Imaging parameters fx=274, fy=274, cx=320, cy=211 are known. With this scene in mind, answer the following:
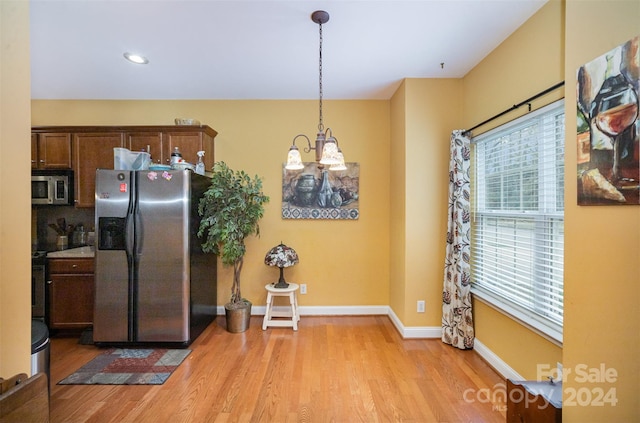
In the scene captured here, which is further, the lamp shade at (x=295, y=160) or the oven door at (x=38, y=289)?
the oven door at (x=38, y=289)

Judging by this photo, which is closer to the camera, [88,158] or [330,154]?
[330,154]

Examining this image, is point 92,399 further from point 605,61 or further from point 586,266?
point 605,61

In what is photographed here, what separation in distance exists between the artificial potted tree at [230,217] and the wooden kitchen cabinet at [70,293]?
1.28 metres

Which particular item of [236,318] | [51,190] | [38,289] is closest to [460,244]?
[236,318]

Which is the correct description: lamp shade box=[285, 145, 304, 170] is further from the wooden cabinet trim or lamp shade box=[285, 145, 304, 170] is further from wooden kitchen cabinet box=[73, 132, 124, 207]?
wooden kitchen cabinet box=[73, 132, 124, 207]

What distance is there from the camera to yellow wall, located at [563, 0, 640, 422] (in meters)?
0.95

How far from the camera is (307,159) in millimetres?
3527

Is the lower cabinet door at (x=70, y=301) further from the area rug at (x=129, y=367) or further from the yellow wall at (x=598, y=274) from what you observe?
the yellow wall at (x=598, y=274)

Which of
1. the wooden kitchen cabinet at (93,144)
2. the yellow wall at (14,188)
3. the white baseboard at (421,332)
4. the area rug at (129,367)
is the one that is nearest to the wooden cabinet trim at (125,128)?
the wooden kitchen cabinet at (93,144)

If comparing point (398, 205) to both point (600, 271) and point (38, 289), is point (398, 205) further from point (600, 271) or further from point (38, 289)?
point (38, 289)

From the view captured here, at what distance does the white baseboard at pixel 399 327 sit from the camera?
229 cm

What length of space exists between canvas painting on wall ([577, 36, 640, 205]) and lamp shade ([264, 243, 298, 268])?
8.28 feet

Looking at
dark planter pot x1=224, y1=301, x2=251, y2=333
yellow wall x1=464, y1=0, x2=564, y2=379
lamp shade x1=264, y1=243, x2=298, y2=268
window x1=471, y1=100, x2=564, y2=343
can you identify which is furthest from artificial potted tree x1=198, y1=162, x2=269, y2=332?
yellow wall x1=464, y1=0, x2=564, y2=379

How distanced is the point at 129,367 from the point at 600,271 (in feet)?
10.7
